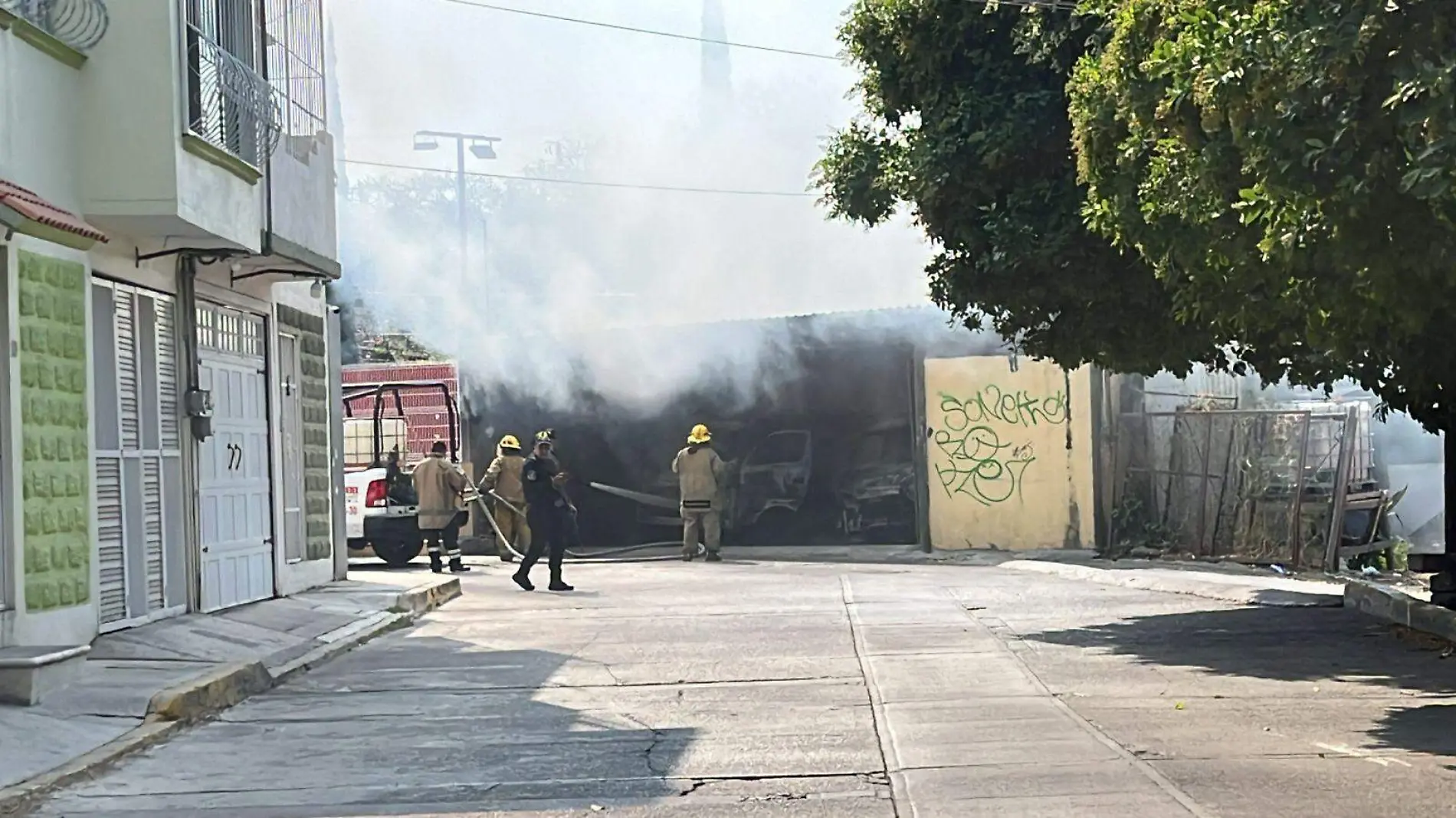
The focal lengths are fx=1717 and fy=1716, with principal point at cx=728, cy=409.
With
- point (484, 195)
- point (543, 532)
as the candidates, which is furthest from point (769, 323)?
point (484, 195)

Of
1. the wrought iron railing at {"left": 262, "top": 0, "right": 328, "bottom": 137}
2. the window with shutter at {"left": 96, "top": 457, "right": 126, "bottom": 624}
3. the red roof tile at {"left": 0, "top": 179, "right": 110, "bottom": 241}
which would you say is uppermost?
the wrought iron railing at {"left": 262, "top": 0, "right": 328, "bottom": 137}

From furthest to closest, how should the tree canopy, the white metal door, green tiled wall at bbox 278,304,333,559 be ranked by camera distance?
1. green tiled wall at bbox 278,304,333,559
2. the white metal door
3. the tree canopy

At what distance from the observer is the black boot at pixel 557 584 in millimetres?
18859

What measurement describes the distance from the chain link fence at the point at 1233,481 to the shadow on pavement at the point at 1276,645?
4031 millimetres

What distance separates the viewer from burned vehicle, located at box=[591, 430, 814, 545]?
25625 millimetres

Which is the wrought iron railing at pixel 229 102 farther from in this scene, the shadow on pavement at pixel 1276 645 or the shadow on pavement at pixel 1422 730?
the shadow on pavement at pixel 1422 730

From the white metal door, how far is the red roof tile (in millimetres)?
5584

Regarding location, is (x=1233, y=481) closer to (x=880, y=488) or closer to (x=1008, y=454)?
(x=1008, y=454)

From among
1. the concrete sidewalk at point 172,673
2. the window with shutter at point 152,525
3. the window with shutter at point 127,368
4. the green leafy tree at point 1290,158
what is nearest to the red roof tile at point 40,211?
the window with shutter at point 127,368

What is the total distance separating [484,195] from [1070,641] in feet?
159

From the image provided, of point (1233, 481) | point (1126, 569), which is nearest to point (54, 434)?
point (1126, 569)

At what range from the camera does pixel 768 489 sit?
25.8 metres

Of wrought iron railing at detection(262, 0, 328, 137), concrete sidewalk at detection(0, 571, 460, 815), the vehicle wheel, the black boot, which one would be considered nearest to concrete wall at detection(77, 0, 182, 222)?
concrete sidewalk at detection(0, 571, 460, 815)

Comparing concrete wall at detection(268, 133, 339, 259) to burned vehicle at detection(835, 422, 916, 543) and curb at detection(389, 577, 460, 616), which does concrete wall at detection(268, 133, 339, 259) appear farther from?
burned vehicle at detection(835, 422, 916, 543)
